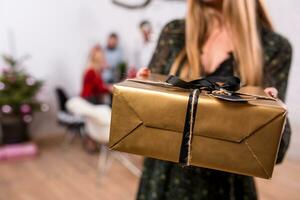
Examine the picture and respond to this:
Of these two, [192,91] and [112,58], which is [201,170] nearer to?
[192,91]

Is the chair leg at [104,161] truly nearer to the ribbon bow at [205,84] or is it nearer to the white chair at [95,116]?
the white chair at [95,116]

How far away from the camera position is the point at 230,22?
938mm

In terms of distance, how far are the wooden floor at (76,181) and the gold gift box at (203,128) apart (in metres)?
1.79

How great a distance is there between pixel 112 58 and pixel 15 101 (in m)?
1.06

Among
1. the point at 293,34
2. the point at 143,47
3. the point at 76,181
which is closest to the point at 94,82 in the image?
the point at 143,47

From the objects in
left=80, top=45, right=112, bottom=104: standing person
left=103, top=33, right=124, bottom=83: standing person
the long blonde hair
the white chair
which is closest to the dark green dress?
the long blonde hair

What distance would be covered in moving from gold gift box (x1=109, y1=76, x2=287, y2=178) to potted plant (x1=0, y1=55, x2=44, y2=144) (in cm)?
233

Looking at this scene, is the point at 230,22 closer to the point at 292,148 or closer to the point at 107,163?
the point at 292,148

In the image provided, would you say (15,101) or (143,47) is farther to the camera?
(143,47)

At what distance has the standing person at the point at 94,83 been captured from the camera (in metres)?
2.86

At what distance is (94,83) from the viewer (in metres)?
2.87

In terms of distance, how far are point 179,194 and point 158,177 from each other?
0.26ft

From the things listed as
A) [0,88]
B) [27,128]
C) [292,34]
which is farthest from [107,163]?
[292,34]

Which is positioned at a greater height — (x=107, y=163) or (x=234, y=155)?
(x=234, y=155)
